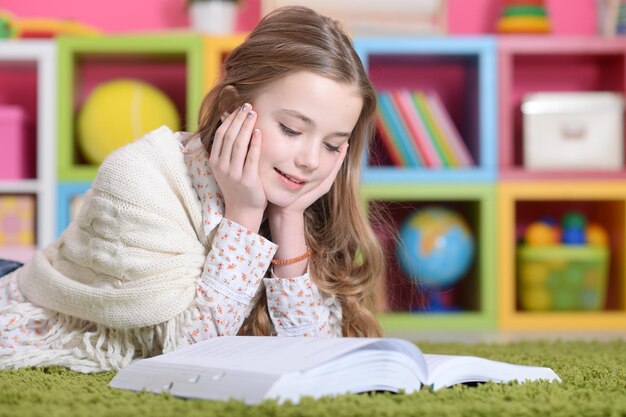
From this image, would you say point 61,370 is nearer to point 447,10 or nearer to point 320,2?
point 320,2

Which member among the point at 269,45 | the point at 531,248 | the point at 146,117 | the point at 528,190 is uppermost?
the point at 269,45

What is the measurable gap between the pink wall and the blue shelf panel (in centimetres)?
64

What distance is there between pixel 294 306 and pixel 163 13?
1950mm

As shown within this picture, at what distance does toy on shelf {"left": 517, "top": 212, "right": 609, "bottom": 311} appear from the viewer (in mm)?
2719

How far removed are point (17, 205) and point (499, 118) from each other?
1.39 metres

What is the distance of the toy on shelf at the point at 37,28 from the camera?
2.72 m

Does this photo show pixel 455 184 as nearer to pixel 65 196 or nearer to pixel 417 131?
pixel 417 131

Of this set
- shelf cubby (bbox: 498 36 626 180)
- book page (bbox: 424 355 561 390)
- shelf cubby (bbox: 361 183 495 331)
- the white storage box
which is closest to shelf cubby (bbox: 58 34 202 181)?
shelf cubby (bbox: 361 183 495 331)

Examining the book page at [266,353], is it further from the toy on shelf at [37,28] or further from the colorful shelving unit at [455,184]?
the toy on shelf at [37,28]

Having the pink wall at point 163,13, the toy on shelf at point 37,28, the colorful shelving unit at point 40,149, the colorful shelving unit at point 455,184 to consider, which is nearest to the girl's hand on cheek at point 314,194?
the colorful shelving unit at point 455,184

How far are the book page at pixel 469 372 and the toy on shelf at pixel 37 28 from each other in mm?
1995

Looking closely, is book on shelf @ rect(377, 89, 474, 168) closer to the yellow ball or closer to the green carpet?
the yellow ball

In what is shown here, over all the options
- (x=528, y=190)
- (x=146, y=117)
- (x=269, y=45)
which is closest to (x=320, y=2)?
(x=146, y=117)

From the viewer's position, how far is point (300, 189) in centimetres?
128
